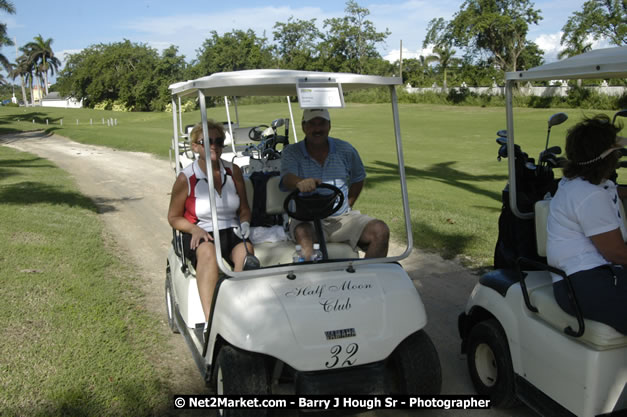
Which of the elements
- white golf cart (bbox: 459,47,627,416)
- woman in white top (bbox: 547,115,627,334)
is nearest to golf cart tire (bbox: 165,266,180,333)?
white golf cart (bbox: 459,47,627,416)

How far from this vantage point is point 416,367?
2.86 m

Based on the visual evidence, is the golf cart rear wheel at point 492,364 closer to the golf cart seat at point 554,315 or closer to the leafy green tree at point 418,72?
the golf cart seat at point 554,315

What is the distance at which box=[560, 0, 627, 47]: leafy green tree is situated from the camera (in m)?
49.1

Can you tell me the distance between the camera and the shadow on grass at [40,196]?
873 centimetres

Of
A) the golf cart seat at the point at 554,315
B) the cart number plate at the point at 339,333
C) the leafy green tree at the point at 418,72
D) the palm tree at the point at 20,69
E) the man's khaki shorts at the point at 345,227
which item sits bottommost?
the cart number plate at the point at 339,333

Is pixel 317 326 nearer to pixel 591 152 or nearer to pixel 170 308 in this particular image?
pixel 591 152

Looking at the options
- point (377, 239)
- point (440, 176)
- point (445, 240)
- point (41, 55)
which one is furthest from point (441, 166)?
point (41, 55)

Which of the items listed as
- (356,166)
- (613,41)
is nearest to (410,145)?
(356,166)

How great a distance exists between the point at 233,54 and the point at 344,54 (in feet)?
48.2

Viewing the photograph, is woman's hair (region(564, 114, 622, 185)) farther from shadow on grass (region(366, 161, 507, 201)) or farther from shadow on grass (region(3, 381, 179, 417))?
shadow on grass (region(366, 161, 507, 201))

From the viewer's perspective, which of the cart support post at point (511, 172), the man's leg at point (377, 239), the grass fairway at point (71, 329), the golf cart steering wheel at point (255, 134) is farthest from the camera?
the golf cart steering wheel at point (255, 134)

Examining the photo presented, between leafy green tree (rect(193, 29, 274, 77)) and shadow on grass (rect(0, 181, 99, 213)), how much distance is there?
63.7m

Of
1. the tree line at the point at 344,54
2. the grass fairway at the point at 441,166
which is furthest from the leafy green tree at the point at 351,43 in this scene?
the grass fairway at the point at 441,166

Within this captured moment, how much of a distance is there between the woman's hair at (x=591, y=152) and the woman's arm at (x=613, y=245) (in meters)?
0.28
